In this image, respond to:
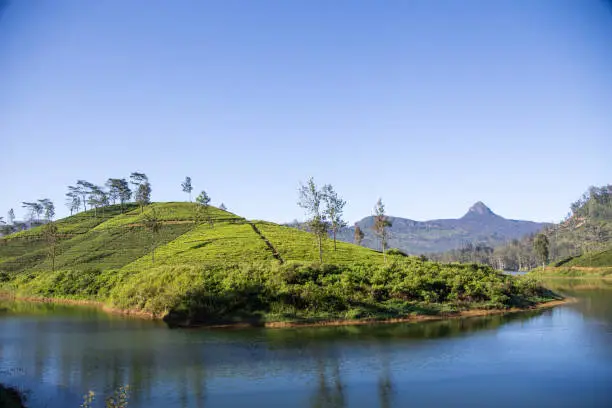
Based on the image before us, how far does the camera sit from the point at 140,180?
17588 cm

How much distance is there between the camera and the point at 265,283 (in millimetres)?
60281

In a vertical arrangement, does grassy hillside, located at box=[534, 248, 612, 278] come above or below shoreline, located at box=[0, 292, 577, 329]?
above

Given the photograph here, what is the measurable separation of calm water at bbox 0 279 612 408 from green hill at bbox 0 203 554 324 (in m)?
5.25

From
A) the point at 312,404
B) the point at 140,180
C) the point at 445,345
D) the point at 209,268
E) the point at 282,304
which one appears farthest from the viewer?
the point at 140,180

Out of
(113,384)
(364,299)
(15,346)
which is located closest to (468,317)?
(364,299)

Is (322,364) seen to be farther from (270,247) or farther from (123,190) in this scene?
(123,190)

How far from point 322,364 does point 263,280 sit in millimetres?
26891

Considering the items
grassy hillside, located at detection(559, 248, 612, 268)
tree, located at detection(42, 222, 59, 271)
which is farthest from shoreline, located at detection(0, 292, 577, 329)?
grassy hillside, located at detection(559, 248, 612, 268)

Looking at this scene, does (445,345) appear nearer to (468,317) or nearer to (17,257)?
(468,317)

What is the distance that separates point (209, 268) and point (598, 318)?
49283mm

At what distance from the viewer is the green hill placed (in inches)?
2249

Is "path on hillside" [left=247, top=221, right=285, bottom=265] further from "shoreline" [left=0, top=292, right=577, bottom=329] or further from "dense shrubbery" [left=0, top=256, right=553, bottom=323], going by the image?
"shoreline" [left=0, top=292, right=577, bottom=329]

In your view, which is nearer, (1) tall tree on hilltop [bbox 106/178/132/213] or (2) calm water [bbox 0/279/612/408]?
(2) calm water [bbox 0/279/612/408]

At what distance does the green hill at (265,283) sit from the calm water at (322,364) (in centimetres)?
525
